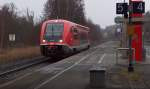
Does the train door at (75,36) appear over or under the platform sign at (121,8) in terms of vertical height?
under

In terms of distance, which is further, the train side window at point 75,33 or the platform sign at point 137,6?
the train side window at point 75,33

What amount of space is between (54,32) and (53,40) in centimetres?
107

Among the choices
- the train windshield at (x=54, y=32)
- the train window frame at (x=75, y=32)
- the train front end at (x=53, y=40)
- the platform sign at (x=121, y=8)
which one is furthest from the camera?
the train window frame at (x=75, y=32)

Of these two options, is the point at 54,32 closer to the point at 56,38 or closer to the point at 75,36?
the point at 56,38

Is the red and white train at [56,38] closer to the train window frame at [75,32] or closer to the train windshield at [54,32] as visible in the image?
the train windshield at [54,32]

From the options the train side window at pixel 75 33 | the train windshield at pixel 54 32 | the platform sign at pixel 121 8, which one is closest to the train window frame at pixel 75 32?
the train side window at pixel 75 33

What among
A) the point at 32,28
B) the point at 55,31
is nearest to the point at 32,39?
the point at 32,28

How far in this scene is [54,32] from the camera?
37250 millimetres

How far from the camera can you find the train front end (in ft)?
118

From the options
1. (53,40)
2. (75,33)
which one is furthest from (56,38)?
(75,33)

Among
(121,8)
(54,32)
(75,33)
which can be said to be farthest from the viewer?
(75,33)

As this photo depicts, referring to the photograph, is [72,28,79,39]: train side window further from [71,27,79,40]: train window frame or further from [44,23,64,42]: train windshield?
[44,23,64,42]: train windshield

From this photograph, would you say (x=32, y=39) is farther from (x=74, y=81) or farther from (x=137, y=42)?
(x=74, y=81)

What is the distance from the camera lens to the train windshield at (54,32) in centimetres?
3672
